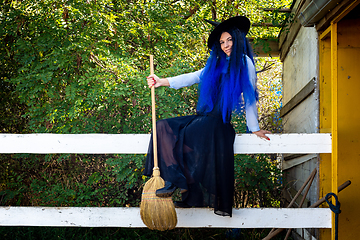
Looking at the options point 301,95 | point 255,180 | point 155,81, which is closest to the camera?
point 155,81

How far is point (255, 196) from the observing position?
173 inches

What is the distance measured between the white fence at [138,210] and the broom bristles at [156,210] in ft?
1.31

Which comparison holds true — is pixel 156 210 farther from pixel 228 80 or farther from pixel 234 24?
pixel 234 24

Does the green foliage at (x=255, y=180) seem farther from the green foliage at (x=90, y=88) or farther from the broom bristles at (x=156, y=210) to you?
the broom bristles at (x=156, y=210)

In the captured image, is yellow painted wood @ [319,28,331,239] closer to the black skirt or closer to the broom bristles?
the black skirt

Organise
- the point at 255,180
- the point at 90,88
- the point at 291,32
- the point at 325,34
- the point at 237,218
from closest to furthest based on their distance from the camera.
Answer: the point at 237,218 → the point at 325,34 → the point at 90,88 → the point at 255,180 → the point at 291,32

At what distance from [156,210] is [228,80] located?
1.09 meters

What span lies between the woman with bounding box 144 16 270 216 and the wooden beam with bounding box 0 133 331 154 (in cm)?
12

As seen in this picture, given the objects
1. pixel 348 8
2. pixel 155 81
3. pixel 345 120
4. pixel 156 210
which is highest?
pixel 348 8

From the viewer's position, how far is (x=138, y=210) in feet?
8.27

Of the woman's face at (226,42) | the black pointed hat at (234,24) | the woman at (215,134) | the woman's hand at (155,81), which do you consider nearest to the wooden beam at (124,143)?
the woman at (215,134)

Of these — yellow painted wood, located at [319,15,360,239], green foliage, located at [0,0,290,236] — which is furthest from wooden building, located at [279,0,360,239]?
green foliage, located at [0,0,290,236]

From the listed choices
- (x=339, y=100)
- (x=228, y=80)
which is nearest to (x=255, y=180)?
(x=339, y=100)

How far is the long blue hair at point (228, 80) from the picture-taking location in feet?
7.54
